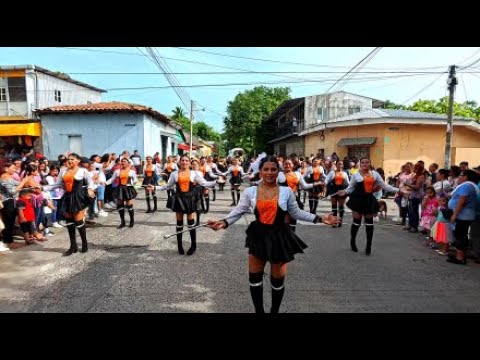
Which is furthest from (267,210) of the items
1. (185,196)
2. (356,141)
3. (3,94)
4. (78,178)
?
(3,94)

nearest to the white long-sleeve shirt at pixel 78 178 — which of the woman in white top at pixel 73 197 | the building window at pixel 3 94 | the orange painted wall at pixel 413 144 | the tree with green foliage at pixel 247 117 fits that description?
the woman in white top at pixel 73 197

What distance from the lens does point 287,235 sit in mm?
3777

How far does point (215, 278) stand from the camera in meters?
5.18

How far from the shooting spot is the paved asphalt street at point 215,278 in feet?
13.9

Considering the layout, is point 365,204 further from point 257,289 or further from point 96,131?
point 96,131

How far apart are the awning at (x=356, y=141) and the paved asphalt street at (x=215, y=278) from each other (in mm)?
12591

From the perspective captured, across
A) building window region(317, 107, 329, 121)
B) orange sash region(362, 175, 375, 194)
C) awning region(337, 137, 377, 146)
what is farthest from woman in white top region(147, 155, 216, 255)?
building window region(317, 107, 329, 121)

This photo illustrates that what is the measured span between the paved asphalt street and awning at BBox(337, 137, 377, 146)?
1259cm

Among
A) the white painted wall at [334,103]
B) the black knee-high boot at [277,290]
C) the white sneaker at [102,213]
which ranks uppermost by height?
the white painted wall at [334,103]

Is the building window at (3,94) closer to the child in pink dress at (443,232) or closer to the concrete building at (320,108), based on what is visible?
the concrete building at (320,108)

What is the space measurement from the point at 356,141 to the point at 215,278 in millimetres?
17220
